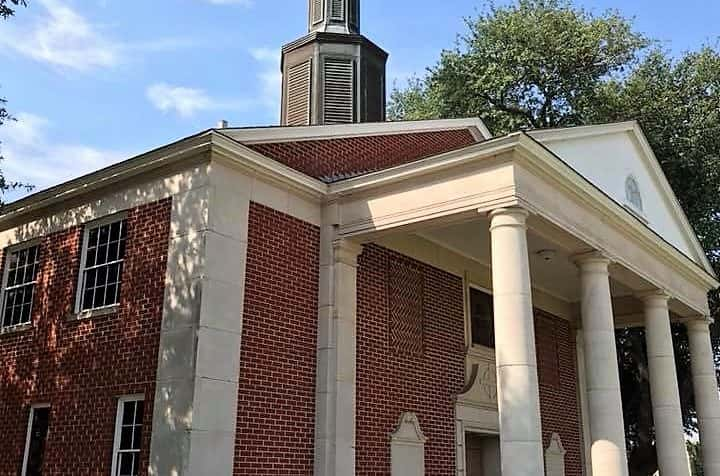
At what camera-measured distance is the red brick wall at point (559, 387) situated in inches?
652

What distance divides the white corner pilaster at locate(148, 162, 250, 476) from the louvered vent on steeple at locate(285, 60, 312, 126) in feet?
19.5

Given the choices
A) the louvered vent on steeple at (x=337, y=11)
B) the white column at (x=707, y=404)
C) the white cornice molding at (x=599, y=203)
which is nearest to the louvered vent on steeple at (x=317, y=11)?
the louvered vent on steeple at (x=337, y=11)

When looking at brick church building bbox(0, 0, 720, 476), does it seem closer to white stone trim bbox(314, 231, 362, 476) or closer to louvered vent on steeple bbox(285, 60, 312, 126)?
white stone trim bbox(314, 231, 362, 476)

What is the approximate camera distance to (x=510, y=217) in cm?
998

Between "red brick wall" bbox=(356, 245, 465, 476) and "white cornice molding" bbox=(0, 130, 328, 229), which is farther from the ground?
"white cornice molding" bbox=(0, 130, 328, 229)

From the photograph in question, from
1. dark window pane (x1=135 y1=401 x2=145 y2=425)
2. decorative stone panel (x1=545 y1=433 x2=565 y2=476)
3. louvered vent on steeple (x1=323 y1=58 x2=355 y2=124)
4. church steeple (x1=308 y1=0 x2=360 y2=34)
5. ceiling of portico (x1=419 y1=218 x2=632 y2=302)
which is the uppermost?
church steeple (x1=308 y1=0 x2=360 y2=34)

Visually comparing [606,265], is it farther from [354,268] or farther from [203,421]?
[203,421]

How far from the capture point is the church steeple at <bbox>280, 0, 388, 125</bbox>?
15945 mm

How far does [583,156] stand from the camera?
13008mm

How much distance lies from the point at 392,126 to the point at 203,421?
A: 706 cm

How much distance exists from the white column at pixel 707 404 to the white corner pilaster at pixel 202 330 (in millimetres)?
10855

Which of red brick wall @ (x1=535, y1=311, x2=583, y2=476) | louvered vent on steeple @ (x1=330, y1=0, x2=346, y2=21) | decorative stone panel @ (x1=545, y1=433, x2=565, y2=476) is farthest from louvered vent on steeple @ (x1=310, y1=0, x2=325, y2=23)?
decorative stone panel @ (x1=545, y1=433, x2=565, y2=476)

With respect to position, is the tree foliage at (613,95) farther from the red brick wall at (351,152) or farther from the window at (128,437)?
the window at (128,437)

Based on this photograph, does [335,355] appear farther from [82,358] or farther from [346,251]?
[82,358]
